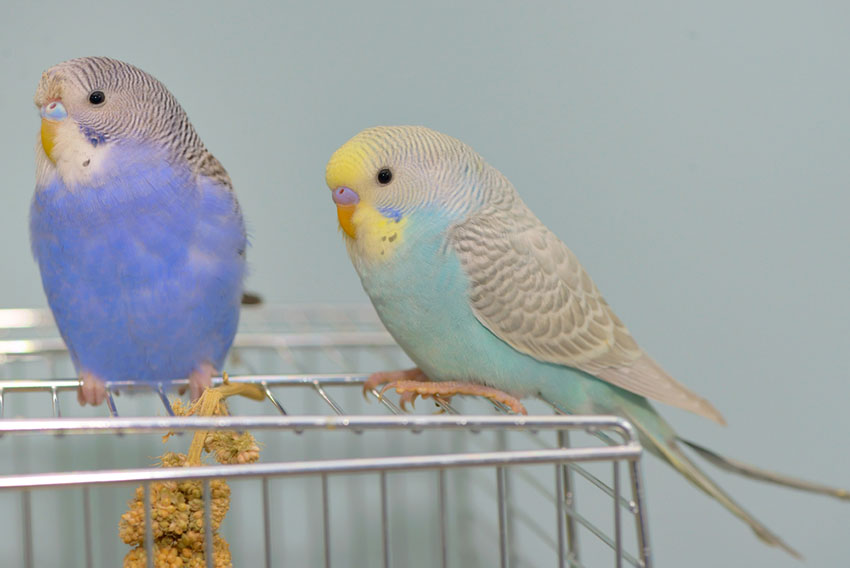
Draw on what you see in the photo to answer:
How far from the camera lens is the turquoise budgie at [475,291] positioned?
46.3 inches

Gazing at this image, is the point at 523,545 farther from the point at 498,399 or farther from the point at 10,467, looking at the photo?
the point at 10,467

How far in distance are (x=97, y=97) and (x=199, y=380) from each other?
44 centimetres

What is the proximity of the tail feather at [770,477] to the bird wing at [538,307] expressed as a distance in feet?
0.29

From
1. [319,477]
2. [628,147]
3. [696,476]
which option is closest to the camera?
[696,476]

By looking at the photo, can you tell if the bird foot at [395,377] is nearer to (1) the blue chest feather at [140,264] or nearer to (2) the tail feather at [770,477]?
(1) the blue chest feather at [140,264]

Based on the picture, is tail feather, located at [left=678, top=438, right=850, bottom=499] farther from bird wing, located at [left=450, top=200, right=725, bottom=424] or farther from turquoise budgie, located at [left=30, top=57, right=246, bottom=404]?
turquoise budgie, located at [left=30, top=57, right=246, bottom=404]

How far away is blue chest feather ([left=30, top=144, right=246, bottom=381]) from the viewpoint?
1.17m

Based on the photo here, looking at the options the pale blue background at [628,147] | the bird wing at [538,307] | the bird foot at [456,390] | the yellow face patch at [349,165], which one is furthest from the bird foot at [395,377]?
the pale blue background at [628,147]

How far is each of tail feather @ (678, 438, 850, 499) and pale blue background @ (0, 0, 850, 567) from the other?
0.95m

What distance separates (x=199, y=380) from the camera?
1.30m

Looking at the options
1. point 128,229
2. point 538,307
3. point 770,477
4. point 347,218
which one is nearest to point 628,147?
point 538,307

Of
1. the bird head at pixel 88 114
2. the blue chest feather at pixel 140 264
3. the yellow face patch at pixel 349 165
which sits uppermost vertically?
the bird head at pixel 88 114

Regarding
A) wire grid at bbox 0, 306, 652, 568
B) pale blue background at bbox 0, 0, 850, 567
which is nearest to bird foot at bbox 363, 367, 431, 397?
wire grid at bbox 0, 306, 652, 568

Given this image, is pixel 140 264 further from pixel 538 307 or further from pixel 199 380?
pixel 538 307
